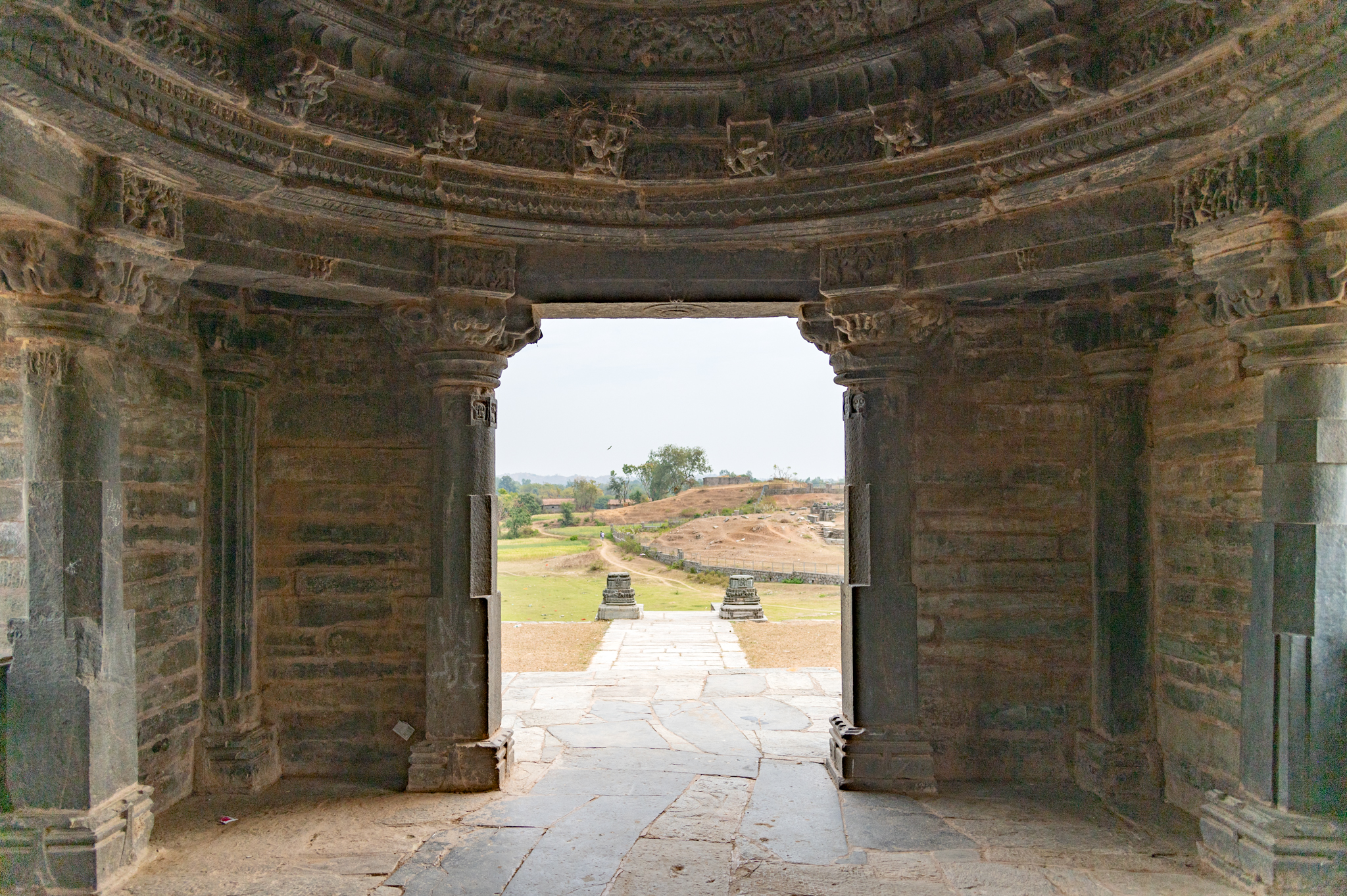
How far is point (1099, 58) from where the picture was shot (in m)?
3.91

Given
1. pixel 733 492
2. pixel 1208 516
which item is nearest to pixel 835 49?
pixel 1208 516

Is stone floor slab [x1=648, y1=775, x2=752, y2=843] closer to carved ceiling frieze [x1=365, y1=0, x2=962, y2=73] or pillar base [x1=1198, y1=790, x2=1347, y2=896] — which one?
pillar base [x1=1198, y1=790, x2=1347, y2=896]

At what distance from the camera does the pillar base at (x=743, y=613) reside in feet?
47.2

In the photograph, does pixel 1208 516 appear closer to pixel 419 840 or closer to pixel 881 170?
pixel 881 170

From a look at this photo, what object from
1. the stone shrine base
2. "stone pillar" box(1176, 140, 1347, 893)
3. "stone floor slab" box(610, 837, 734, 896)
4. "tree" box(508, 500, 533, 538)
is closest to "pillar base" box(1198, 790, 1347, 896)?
"stone pillar" box(1176, 140, 1347, 893)

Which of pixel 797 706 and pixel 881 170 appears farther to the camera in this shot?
pixel 797 706

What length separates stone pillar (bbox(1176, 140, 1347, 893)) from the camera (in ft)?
11.7

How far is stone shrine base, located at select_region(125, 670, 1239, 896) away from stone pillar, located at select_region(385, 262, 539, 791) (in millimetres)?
224

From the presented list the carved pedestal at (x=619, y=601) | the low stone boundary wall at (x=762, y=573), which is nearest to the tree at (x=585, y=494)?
the low stone boundary wall at (x=762, y=573)

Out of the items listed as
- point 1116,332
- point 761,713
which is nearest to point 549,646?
point 761,713

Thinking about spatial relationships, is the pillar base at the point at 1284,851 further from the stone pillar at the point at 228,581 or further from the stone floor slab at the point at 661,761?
the stone pillar at the point at 228,581

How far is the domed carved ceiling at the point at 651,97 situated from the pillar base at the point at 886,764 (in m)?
3.16

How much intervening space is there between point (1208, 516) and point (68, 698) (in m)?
5.86

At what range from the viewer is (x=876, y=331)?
5.12 metres
